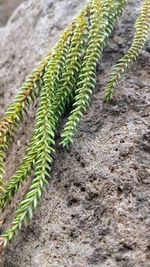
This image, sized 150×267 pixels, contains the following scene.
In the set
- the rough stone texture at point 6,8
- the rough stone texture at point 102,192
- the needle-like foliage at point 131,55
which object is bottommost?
the rough stone texture at point 6,8

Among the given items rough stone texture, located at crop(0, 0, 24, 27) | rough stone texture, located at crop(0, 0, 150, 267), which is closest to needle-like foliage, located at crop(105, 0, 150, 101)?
Answer: rough stone texture, located at crop(0, 0, 150, 267)

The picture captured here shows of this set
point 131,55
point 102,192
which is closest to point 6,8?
point 131,55

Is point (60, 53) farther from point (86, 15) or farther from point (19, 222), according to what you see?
point (19, 222)

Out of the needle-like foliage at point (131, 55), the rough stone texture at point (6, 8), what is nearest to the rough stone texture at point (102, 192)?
the needle-like foliage at point (131, 55)

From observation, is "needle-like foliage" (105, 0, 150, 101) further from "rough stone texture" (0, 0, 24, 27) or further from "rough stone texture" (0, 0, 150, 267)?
"rough stone texture" (0, 0, 24, 27)

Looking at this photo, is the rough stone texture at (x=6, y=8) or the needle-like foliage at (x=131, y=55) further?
the rough stone texture at (x=6, y=8)

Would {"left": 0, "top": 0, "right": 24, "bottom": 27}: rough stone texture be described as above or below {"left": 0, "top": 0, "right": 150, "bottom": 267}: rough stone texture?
below

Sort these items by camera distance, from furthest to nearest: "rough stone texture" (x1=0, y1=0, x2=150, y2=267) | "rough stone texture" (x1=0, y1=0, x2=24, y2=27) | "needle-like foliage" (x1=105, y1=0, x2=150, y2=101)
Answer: "rough stone texture" (x1=0, y1=0, x2=24, y2=27) → "needle-like foliage" (x1=105, y1=0, x2=150, y2=101) → "rough stone texture" (x1=0, y1=0, x2=150, y2=267)

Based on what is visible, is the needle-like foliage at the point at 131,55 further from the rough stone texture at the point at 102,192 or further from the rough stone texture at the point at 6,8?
the rough stone texture at the point at 6,8
